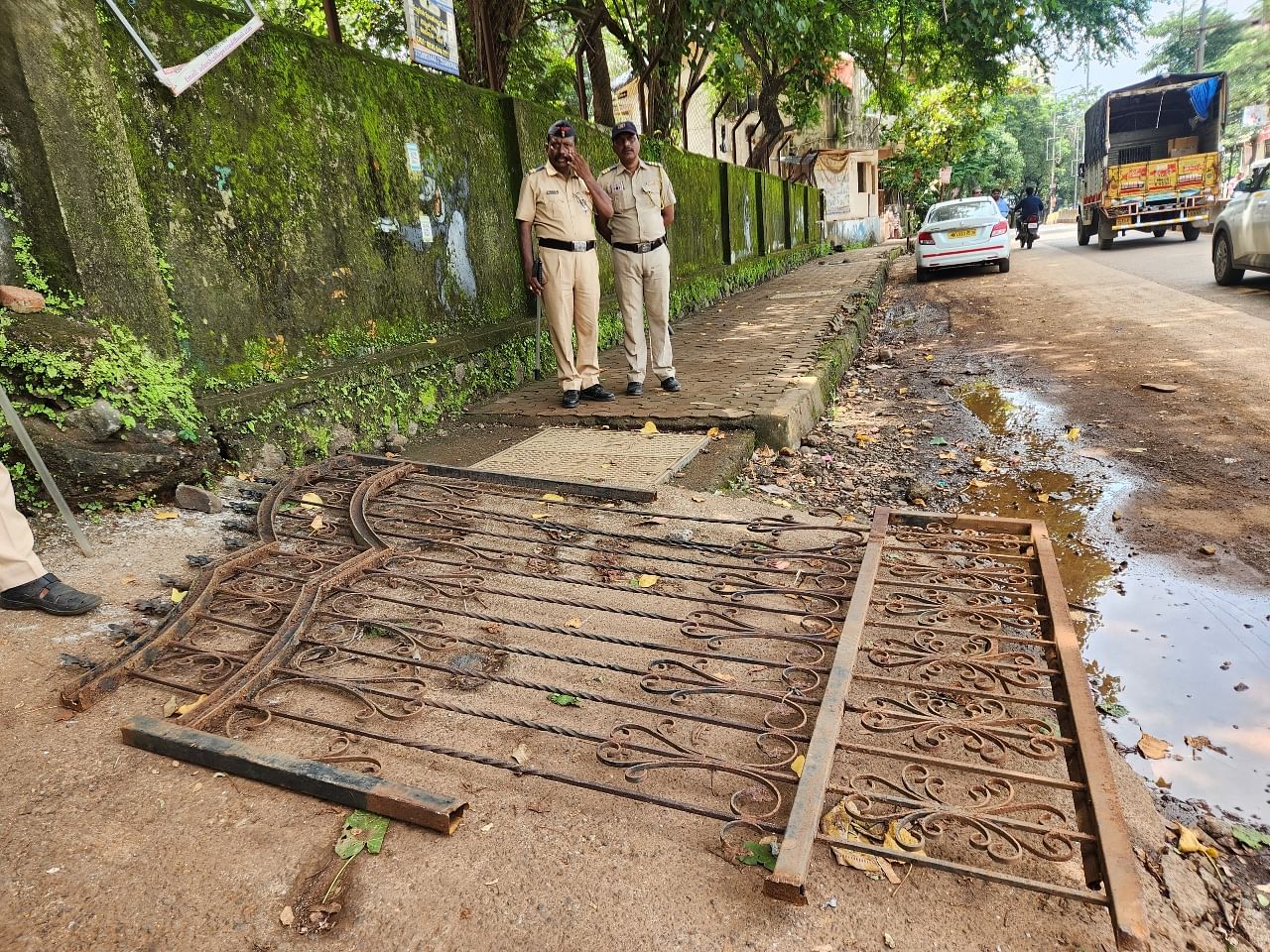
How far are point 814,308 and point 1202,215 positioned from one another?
12202 mm

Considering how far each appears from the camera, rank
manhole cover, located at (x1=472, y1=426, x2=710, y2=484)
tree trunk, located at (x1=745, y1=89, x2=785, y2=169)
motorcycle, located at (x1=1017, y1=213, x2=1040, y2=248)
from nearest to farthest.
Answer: manhole cover, located at (x1=472, y1=426, x2=710, y2=484) → tree trunk, located at (x1=745, y1=89, x2=785, y2=169) → motorcycle, located at (x1=1017, y1=213, x2=1040, y2=248)

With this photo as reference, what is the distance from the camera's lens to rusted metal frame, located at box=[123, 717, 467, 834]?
163 centimetres

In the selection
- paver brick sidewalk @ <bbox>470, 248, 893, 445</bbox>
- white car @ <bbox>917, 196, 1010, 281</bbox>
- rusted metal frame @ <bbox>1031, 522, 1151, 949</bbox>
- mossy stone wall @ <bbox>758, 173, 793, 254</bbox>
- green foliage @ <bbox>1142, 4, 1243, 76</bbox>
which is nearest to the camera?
rusted metal frame @ <bbox>1031, 522, 1151, 949</bbox>

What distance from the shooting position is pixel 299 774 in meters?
1.74

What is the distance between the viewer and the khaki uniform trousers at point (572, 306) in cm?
496

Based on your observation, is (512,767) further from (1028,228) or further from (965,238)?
(1028,228)

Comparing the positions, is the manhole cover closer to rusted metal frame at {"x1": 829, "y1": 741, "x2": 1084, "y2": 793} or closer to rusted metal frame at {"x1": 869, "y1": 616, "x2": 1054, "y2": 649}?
rusted metal frame at {"x1": 869, "y1": 616, "x2": 1054, "y2": 649}

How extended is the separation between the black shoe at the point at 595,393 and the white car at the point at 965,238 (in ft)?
35.4

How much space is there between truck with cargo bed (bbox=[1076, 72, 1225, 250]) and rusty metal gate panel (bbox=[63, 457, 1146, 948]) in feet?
54.7

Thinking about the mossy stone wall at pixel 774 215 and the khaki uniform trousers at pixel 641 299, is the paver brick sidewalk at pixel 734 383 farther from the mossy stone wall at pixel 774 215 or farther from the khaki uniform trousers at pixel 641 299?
the mossy stone wall at pixel 774 215

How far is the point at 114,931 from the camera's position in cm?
141

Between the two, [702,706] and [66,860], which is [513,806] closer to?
[702,706]

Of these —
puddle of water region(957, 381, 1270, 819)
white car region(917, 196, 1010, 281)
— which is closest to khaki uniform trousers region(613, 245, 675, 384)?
puddle of water region(957, 381, 1270, 819)

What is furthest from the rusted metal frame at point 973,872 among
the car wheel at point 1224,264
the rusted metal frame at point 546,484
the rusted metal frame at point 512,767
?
the car wheel at point 1224,264
